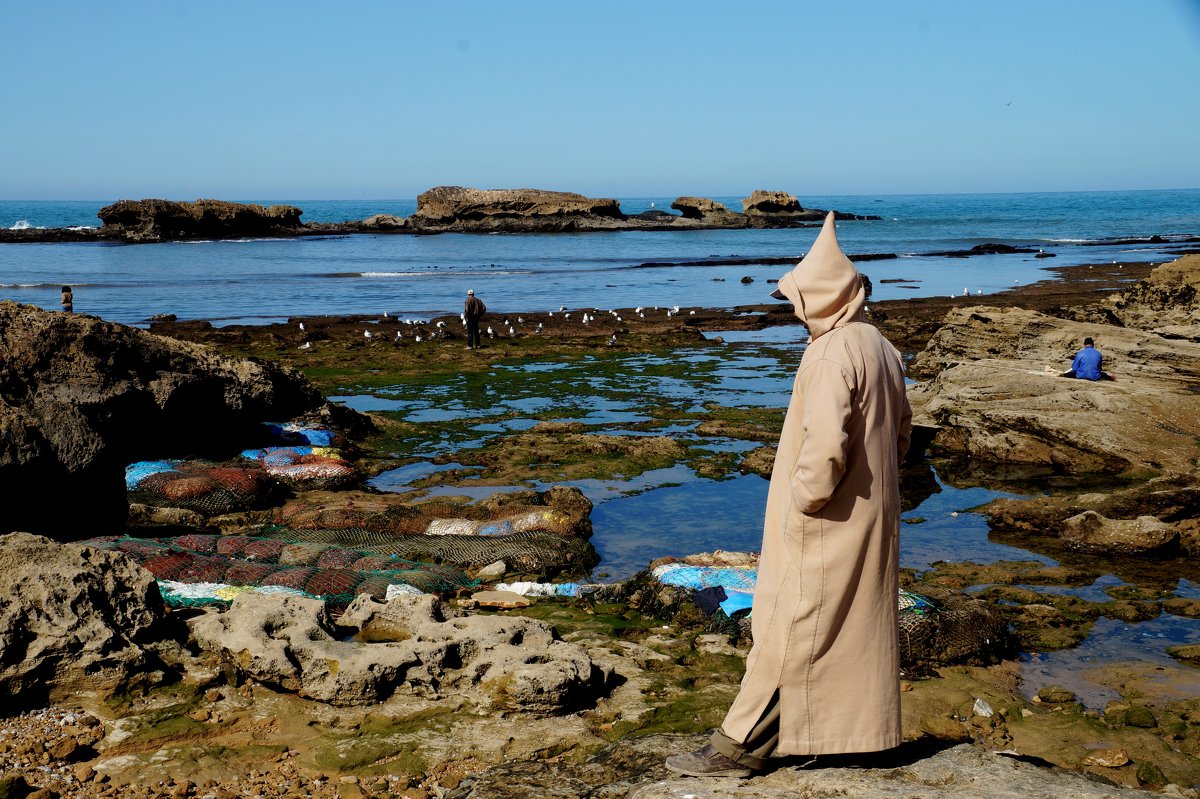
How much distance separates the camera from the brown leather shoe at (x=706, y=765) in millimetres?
4312

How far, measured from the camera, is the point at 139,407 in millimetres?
12594

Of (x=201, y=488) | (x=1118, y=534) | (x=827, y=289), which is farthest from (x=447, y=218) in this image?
(x=827, y=289)

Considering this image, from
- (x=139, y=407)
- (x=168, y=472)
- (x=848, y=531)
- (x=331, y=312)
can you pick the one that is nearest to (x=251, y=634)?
(x=848, y=531)

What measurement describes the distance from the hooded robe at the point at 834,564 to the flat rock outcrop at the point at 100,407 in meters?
7.57

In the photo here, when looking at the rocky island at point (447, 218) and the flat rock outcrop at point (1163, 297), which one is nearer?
the flat rock outcrop at point (1163, 297)

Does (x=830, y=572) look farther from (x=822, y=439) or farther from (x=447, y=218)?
(x=447, y=218)

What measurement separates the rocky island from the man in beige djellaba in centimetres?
8460

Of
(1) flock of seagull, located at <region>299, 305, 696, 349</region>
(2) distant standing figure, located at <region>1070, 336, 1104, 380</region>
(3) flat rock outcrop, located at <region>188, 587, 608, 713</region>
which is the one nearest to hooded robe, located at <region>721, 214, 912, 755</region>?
(3) flat rock outcrop, located at <region>188, 587, 608, 713</region>

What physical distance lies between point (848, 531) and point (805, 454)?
40 cm

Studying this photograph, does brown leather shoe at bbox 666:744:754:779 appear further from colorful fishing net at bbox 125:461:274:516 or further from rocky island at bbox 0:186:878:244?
rocky island at bbox 0:186:878:244

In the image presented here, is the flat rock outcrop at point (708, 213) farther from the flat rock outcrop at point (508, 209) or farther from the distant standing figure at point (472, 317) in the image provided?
the distant standing figure at point (472, 317)

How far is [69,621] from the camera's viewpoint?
6.23m

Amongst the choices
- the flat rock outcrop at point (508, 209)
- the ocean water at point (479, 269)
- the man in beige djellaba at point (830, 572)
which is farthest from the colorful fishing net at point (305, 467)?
the flat rock outcrop at point (508, 209)

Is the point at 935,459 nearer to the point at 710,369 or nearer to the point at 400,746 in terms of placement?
the point at 710,369
